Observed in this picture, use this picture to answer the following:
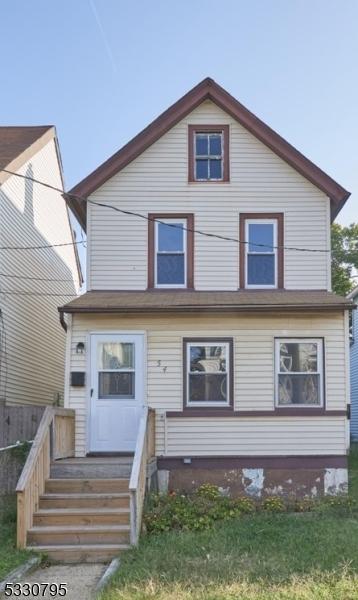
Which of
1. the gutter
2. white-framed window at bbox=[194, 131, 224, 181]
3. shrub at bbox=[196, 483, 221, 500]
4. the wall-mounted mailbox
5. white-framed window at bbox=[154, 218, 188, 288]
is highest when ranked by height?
white-framed window at bbox=[194, 131, 224, 181]

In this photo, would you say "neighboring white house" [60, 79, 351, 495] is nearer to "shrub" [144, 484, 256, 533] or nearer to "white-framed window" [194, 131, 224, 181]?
"white-framed window" [194, 131, 224, 181]

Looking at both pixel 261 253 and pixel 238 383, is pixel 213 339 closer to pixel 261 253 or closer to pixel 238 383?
pixel 238 383

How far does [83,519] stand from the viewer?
8586 millimetres

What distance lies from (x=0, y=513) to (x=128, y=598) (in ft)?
12.4

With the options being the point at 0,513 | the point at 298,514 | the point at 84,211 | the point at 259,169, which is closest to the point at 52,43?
the point at 84,211

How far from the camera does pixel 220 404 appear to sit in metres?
11.5

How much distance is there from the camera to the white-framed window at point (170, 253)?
12.4 m

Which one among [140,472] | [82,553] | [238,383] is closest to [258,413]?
[238,383]

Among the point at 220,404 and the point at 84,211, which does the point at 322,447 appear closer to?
the point at 220,404

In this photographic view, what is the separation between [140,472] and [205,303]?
3576 millimetres

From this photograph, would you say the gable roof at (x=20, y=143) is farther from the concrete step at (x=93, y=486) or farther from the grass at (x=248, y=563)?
the grass at (x=248, y=563)

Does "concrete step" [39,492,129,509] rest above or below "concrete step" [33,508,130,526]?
above

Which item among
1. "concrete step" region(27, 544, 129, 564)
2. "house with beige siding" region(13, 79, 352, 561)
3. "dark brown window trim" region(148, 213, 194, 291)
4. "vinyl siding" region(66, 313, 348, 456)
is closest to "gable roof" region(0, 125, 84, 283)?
"house with beige siding" region(13, 79, 352, 561)

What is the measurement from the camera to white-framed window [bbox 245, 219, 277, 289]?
12.4 m
